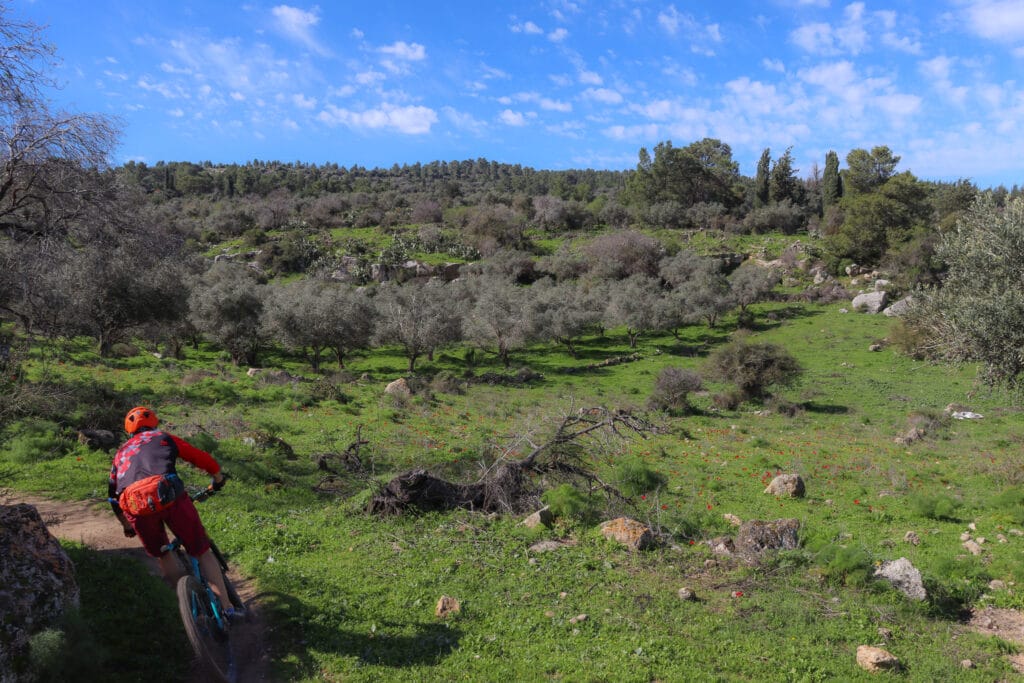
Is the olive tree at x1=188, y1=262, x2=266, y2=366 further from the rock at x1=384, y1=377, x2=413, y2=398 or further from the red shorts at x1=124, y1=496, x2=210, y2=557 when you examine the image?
the red shorts at x1=124, y1=496, x2=210, y2=557

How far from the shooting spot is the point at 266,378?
90.7 ft

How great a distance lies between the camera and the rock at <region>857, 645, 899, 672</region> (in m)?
6.29

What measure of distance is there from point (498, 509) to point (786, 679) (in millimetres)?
5646

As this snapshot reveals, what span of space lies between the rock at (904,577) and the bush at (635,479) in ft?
20.8

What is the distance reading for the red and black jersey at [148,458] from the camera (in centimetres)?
519

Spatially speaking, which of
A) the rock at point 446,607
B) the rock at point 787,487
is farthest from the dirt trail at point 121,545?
the rock at point 787,487

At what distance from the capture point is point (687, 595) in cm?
768

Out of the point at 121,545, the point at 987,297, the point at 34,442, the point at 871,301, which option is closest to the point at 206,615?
the point at 121,545

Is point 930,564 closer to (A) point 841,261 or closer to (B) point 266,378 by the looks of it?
(B) point 266,378

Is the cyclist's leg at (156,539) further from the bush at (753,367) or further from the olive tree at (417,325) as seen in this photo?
the olive tree at (417,325)

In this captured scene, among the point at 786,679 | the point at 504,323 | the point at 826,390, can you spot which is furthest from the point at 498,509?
the point at 504,323

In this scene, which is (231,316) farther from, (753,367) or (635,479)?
(753,367)

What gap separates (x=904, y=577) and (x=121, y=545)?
37.3ft

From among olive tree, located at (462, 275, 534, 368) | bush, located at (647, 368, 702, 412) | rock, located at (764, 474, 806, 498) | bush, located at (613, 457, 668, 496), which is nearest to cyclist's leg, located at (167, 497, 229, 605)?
bush, located at (613, 457, 668, 496)
